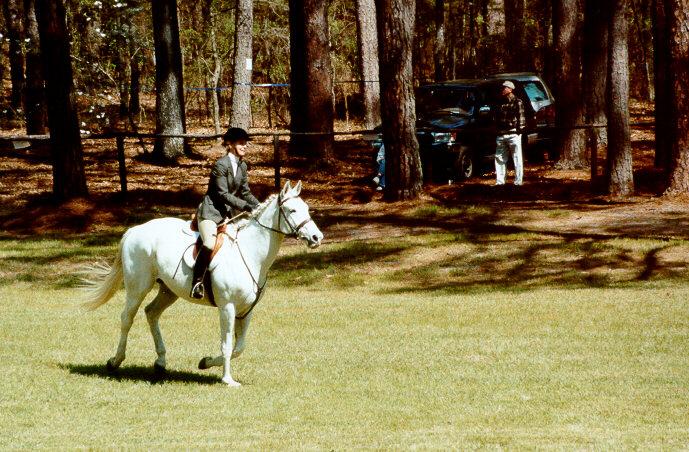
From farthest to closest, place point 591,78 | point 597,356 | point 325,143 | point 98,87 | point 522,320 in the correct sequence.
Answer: point 98,87 < point 325,143 < point 591,78 < point 522,320 < point 597,356

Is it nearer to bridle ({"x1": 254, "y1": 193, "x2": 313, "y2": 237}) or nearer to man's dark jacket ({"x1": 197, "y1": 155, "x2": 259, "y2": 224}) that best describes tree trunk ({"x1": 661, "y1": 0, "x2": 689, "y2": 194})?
man's dark jacket ({"x1": 197, "y1": 155, "x2": 259, "y2": 224})

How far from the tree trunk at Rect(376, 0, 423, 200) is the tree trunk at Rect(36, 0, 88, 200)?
6.38 m

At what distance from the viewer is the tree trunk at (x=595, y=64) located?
27.5 m

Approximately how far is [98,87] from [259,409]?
2972 cm

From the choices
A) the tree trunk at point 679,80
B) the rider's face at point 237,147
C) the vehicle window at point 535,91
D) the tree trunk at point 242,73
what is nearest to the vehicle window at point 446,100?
the vehicle window at point 535,91

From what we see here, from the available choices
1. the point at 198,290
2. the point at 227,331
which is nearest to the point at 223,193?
the point at 198,290

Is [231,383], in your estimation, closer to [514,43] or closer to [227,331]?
[227,331]

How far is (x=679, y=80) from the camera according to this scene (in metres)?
21.2

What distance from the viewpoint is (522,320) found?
14.4m

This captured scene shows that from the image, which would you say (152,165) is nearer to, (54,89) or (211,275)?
(54,89)

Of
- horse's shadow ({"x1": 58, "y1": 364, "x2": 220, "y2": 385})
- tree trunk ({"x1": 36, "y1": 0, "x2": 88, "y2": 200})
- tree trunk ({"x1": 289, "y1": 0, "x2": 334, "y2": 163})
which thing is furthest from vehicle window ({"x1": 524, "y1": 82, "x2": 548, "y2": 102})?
horse's shadow ({"x1": 58, "y1": 364, "x2": 220, "y2": 385})

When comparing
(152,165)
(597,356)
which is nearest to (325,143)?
(152,165)

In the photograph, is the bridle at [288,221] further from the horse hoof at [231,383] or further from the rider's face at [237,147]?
the horse hoof at [231,383]

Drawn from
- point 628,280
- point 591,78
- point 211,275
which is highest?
point 591,78
